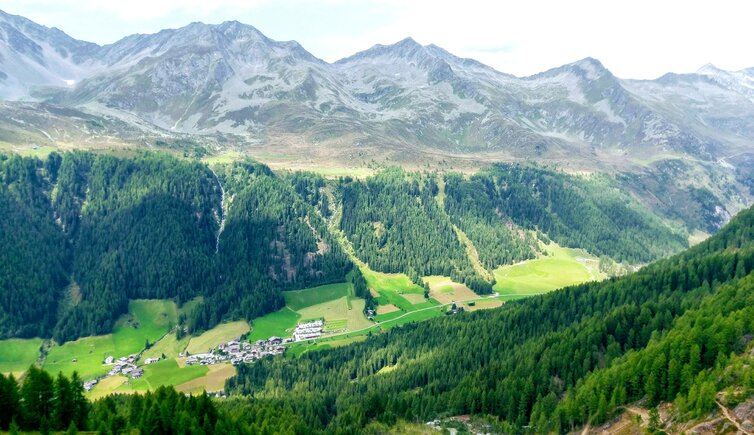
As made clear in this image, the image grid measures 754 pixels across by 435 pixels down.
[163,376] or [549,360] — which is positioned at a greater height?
[549,360]

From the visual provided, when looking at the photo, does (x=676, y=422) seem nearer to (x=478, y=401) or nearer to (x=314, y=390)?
(x=478, y=401)

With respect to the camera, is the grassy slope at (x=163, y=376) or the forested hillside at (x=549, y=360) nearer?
the forested hillside at (x=549, y=360)

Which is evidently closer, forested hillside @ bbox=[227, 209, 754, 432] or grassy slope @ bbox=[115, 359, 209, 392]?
forested hillside @ bbox=[227, 209, 754, 432]

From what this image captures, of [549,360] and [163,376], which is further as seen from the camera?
[163,376]

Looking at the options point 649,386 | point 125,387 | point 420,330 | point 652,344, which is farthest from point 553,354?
point 125,387

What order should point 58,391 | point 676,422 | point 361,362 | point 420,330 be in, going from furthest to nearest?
point 420,330, point 361,362, point 676,422, point 58,391

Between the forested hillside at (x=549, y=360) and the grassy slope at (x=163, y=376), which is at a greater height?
the forested hillside at (x=549, y=360)

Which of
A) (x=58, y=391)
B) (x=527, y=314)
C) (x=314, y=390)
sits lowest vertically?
(x=314, y=390)

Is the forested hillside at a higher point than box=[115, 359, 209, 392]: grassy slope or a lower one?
higher
